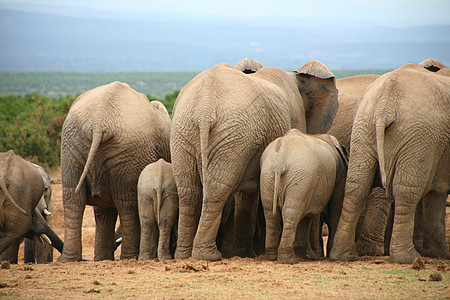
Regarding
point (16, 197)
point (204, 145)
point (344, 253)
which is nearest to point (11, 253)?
point (16, 197)

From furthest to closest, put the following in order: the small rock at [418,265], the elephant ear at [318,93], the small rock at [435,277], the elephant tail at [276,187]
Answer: the elephant ear at [318,93]
the elephant tail at [276,187]
the small rock at [418,265]
the small rock at [435,277]

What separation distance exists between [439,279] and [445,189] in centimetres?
168

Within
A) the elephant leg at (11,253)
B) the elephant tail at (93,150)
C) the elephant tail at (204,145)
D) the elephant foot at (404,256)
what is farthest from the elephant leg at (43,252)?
the elephant foot at (404,256)

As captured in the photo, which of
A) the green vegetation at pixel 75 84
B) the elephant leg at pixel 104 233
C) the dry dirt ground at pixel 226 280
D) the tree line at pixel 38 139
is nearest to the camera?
the dry dirt ground at pixel 226 280

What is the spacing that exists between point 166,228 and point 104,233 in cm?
199

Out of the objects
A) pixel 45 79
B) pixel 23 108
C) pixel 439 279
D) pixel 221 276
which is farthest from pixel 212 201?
pixel 45 79

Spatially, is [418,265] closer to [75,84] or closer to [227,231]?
[227,231]

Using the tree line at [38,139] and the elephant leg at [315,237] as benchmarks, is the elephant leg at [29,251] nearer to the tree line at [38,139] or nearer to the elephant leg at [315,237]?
the elephant leg at [315,237]

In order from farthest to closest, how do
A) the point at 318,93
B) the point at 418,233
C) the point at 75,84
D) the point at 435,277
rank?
the point at 75,84, the point at 318,93, the point at 418,233, the point at 435,277

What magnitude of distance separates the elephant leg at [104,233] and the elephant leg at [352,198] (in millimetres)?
3418

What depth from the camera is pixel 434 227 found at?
343 inches

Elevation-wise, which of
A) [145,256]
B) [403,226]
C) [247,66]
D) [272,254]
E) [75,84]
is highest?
[247,66]

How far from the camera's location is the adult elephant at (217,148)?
790 cm

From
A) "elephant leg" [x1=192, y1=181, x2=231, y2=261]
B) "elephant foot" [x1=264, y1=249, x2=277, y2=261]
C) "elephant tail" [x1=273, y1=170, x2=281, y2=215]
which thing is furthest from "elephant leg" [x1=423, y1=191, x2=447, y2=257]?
"elephant leg" [x1=192, y1=181, x2=231, y2=261]
